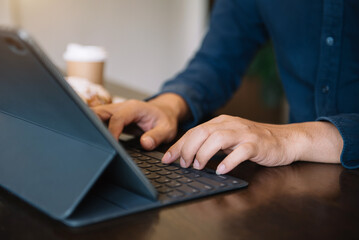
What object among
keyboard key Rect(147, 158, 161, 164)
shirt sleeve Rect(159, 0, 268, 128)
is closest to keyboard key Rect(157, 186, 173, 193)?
keyboard key Rect(147, 158, 161, 164)

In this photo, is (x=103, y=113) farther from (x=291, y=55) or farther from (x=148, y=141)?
(x=291, y=55)

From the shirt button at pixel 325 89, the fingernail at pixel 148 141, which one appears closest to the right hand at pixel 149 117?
the fingernail at pixel 148 141

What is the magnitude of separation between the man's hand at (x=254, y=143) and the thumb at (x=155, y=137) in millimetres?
93

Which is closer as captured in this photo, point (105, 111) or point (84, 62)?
point (105, 111)

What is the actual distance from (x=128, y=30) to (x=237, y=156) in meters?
2.71

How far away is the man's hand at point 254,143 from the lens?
50 cm

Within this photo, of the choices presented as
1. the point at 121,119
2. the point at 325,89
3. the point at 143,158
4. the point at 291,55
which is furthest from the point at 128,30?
the point at 143,158

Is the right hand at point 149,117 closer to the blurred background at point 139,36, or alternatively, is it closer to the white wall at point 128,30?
the blurred background at point 139,36

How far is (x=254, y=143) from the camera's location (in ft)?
1.71

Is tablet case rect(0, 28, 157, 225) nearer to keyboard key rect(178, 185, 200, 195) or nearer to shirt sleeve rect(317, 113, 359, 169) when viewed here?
keyboard key rect(178, 185, 200, 195)

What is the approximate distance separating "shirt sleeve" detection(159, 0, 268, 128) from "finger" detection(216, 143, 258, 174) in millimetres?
510

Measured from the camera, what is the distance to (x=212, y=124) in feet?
1.77

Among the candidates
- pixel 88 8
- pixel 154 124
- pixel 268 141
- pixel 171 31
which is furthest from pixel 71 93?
pixel 171 31

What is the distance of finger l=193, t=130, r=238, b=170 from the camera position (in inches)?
19.4
